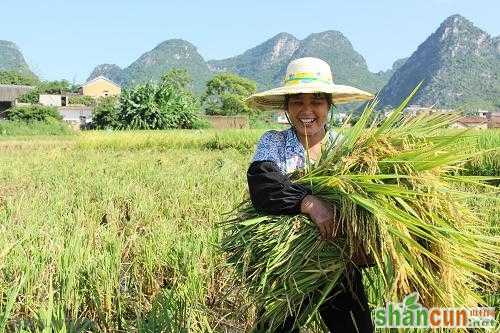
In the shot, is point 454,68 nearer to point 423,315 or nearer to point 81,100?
point 81,100

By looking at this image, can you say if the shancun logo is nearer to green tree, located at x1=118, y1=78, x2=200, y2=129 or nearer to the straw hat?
the straw hat

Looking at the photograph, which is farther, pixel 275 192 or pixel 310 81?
pixel 310 81

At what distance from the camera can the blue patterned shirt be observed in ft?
5.91

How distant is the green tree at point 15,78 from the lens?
64.8 metres

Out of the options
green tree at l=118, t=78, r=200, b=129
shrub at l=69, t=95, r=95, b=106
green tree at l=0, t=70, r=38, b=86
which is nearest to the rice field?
green tree at l=118, t=78, r=200, b=129

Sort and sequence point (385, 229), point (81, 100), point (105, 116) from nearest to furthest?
point (385, 229) → point (105, 116) → point (81, 100)

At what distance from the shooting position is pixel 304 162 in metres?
1.83

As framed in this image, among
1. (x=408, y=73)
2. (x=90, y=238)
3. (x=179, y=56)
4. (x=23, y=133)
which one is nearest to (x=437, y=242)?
(x=90, y=238)

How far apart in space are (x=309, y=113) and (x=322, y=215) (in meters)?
0.42

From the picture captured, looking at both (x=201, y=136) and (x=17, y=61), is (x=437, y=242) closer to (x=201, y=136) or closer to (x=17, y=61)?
(x=201, y=136)

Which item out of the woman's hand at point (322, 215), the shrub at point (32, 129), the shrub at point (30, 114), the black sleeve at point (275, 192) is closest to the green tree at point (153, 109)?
the shrub at point (32, 129)

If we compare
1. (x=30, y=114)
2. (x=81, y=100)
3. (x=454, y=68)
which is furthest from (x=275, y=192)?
(x=454, y=68)

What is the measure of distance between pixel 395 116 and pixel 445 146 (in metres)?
0.17

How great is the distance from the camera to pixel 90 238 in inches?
128
